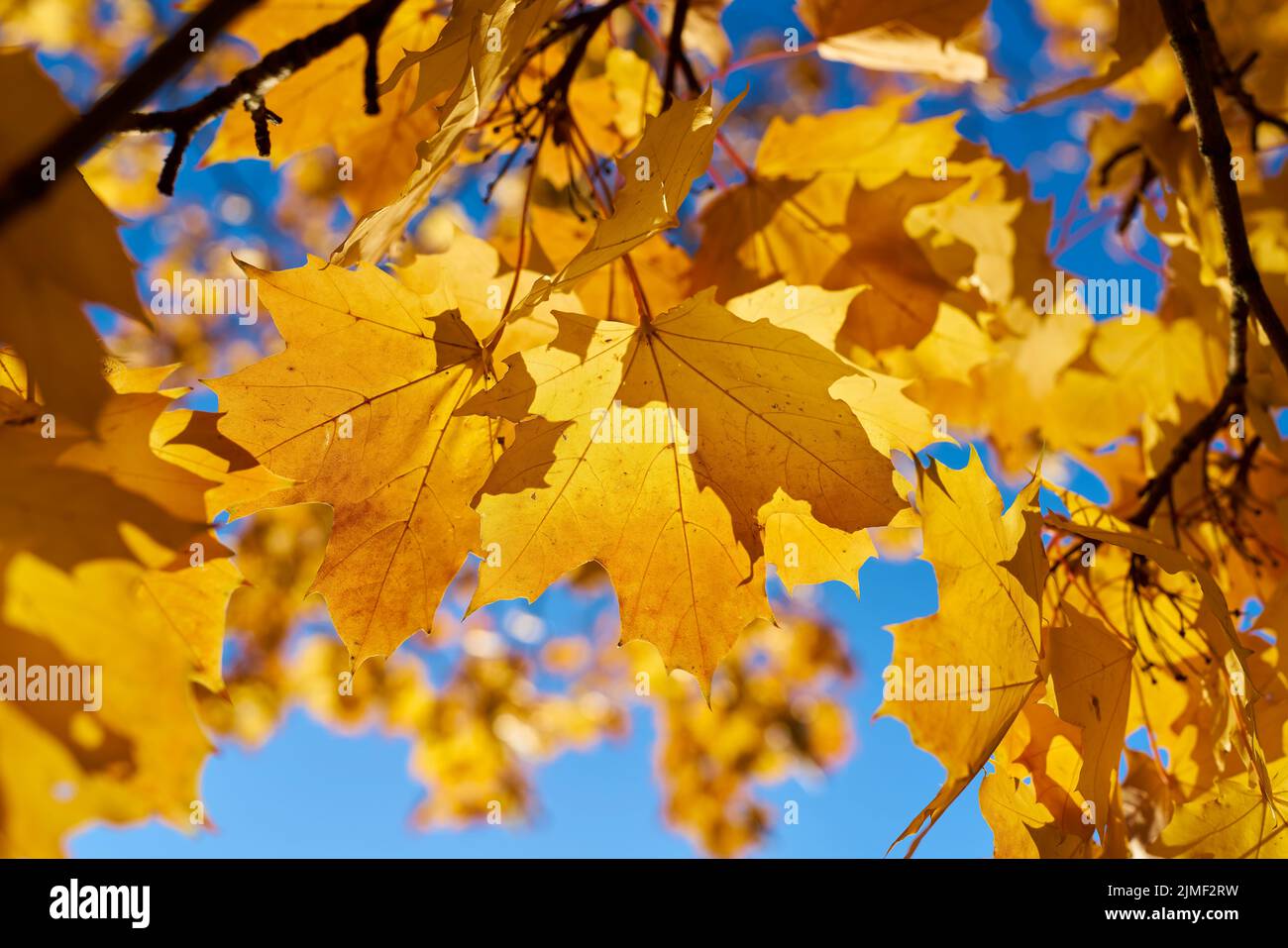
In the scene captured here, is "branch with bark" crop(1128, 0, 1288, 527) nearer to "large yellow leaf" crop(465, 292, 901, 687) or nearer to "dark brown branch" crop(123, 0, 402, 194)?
"large yellow leaf" crop(465, 292, 901, 687)

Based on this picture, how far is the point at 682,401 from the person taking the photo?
3.73 ft

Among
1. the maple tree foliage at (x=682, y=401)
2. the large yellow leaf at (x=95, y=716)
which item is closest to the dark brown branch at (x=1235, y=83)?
the maple tree foliage at (x=682, y=401)

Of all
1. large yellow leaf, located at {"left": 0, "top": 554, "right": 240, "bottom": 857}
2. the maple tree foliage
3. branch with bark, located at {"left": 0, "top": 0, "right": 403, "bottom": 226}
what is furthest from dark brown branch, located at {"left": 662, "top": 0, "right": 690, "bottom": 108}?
large yellow leaf, located at {"left": 0, "top": 554, "right": 240, "bottom": 857}

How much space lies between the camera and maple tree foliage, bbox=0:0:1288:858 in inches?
29.3

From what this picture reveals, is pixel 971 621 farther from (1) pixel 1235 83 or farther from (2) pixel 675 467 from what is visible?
(1) pixel 1235 83

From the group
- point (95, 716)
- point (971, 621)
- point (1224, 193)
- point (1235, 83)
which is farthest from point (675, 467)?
point (1235, 83)

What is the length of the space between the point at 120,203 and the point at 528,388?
4314mm

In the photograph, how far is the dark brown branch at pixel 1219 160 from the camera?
1.05 metres

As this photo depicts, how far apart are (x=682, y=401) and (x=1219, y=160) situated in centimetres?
80

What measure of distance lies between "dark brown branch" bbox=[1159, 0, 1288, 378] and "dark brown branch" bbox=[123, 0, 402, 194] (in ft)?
3.51

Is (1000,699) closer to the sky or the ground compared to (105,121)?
closer to the ground
